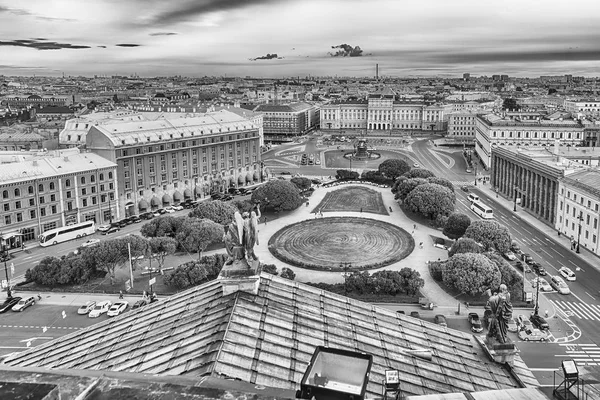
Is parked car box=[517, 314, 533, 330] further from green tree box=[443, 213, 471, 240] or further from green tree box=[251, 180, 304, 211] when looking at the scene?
green tree box=[251, 180, 304, 211]

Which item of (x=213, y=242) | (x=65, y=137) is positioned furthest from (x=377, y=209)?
(x=65, y=137)

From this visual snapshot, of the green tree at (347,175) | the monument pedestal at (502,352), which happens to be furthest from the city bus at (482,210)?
the monument pedestal at (502,352)

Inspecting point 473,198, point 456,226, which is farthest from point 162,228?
point 473,198

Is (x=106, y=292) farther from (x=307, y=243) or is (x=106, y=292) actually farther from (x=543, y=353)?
(x=543, y=353)

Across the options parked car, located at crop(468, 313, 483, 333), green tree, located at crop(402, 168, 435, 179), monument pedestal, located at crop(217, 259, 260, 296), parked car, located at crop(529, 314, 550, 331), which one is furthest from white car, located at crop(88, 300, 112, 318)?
green tree, located at crop(402, 168, 435, 179)

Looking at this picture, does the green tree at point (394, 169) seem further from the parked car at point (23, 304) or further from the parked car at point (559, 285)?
the parked car at point (23, 304)
